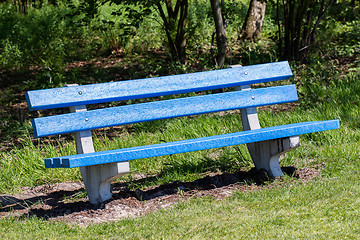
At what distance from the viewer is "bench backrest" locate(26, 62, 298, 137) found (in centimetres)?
324

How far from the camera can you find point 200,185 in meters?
3.68

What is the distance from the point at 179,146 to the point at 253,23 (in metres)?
6.36

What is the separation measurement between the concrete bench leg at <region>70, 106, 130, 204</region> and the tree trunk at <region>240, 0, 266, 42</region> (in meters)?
6.04

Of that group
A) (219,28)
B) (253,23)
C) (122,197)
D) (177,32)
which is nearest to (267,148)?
(122,197)

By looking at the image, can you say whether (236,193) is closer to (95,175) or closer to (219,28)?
(95,175)

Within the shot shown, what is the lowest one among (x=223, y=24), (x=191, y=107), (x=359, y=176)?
(x=359, y=176)

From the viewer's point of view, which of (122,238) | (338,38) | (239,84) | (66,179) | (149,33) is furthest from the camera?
(149,33)

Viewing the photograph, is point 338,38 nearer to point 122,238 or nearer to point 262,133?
point 262,133

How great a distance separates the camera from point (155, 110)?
11.6 feet

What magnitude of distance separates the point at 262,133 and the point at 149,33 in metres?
6.42

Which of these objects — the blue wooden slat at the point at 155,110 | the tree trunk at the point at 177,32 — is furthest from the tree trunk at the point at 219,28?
the blue wooden slat at the point at 155,110

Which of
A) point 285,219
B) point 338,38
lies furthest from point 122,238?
point 338,38

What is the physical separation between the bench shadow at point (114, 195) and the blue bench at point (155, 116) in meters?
0.12

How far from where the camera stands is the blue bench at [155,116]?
3070 millimetres
